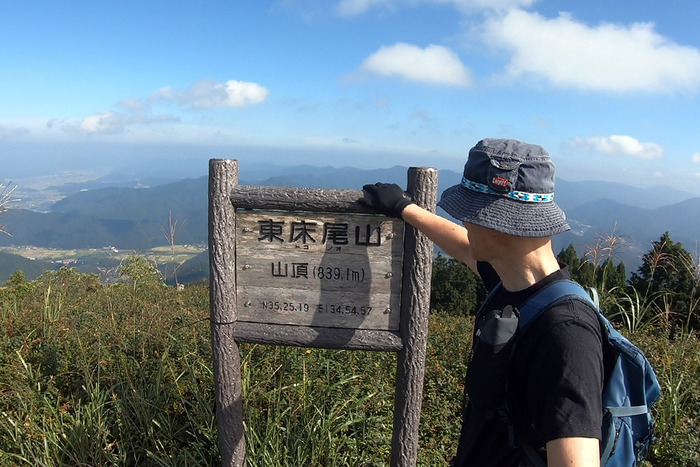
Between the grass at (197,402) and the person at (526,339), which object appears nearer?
the person at (526,339)

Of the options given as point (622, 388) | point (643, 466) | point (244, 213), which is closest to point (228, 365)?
point (244, 213)

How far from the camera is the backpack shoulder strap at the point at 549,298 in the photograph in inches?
52.2

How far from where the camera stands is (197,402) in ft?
9.96

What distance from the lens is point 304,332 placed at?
230cm

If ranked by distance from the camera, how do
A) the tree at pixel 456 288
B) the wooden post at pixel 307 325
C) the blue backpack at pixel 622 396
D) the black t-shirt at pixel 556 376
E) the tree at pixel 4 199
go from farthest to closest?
the tree at pixel 456 288 < the tree at pixel 4 199 < the wooden post at pixel 307 325 < the blue backpack at pixel 622 396 < the black t-shirt at pixel 556 376

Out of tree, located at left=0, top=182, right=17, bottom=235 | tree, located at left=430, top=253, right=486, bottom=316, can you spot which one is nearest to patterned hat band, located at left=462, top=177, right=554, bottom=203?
tree, located at left=0, top=182, right=17, bottom=235

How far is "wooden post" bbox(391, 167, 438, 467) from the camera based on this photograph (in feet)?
7.13

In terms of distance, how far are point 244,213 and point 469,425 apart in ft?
4.83

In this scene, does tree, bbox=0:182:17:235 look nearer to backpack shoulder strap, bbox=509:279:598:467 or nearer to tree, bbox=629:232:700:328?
backpack shoulder strap, bbox=509:279:598:467

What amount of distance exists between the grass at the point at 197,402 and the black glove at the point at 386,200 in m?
1.16

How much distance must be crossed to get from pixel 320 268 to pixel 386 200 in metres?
0.51

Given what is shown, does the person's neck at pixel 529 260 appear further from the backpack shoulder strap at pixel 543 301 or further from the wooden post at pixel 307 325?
the wooden post at pixel 307 325

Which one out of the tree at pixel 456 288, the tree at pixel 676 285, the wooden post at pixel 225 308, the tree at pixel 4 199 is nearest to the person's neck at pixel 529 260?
the wooden post at pixel 225 308

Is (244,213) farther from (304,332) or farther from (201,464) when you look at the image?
(201,464)
